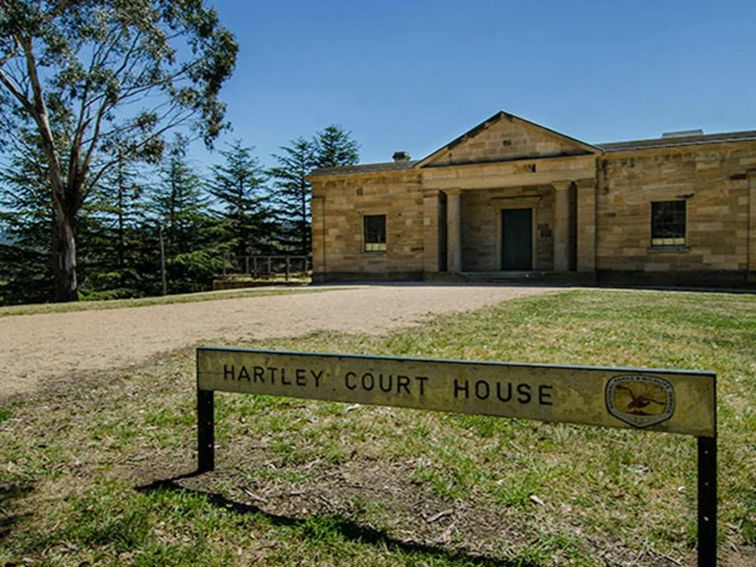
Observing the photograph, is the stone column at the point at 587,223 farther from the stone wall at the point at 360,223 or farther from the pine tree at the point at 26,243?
the pine tree at the point at 26,243

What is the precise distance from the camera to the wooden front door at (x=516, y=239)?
22.0 m

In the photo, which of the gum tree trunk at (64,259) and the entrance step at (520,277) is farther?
the entrance step at (520,277)

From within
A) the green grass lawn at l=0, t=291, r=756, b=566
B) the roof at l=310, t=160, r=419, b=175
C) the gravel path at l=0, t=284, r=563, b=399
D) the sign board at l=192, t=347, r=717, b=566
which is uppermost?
the roof at l=310, t=160, r=419, b=175

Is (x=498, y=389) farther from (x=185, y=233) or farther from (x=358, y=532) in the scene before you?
(x=185, y=233)

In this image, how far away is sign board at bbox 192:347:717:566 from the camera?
2.02m

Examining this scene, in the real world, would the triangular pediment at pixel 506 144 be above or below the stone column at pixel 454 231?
above

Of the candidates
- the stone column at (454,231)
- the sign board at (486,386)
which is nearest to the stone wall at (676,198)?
the stone column at (454,231)

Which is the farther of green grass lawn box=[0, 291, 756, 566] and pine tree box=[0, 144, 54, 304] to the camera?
pine tree box=[0, 144, 54, 304]

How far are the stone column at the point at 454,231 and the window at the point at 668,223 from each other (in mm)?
6700

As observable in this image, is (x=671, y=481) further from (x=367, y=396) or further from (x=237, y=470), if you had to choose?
(x=237, y=470)

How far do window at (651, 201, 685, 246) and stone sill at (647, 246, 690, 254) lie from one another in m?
0.12

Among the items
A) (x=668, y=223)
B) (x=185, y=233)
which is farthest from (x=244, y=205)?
(x=668, y=223)

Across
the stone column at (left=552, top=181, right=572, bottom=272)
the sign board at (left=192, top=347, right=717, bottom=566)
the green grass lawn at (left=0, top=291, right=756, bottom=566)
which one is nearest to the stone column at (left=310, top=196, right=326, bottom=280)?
the stone column at (left=552, top=181, right=572, bottom=272)

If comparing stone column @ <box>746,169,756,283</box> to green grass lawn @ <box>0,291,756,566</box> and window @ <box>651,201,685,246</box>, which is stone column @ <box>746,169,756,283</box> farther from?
green grass lawn @ <box>0,291,756,566</box>
